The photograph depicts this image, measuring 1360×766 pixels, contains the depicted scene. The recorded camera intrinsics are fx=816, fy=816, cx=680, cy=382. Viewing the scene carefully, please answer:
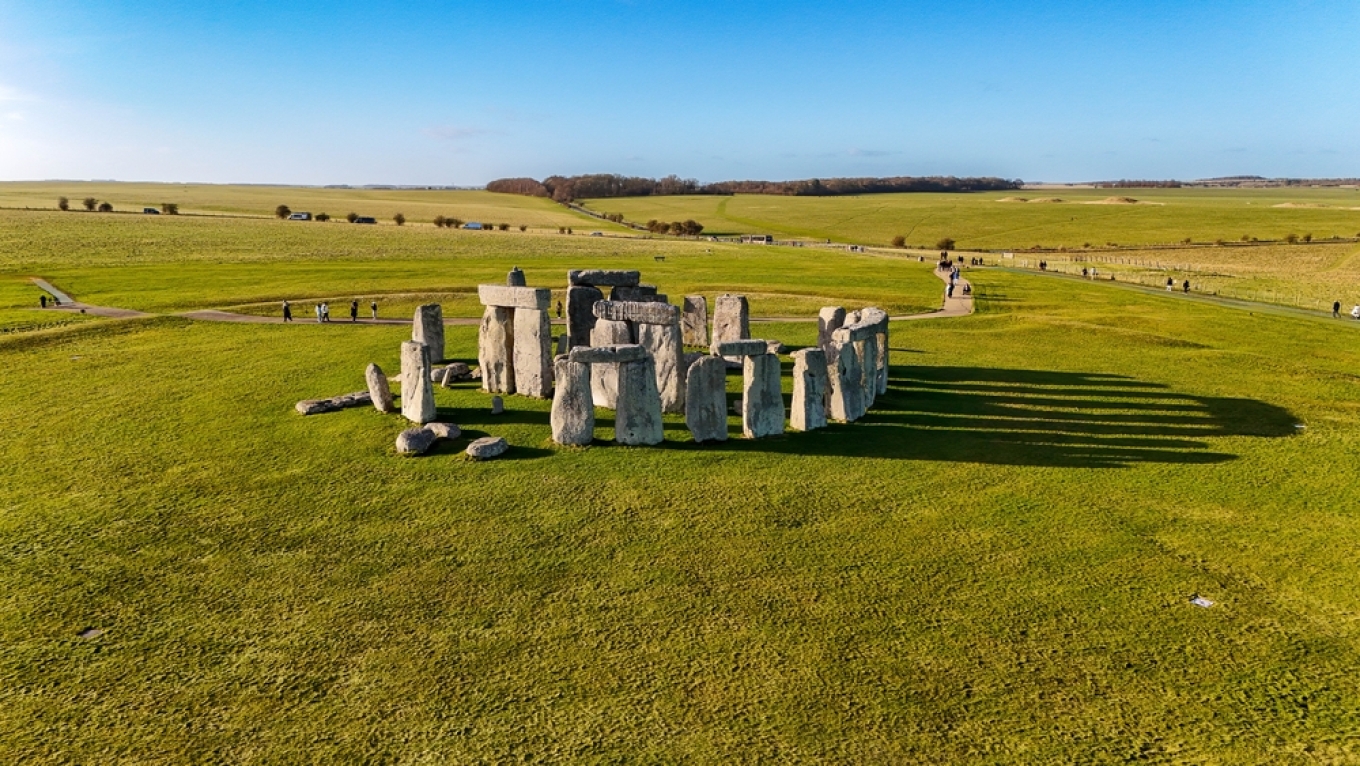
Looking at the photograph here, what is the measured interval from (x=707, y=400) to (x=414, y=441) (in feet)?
18.5

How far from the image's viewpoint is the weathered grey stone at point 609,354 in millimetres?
15227

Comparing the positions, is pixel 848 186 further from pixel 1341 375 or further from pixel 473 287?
pixel 1341 375

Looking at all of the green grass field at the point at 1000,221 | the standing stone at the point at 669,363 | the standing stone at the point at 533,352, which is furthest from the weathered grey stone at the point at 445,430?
the green grass field at the point at 1000,221

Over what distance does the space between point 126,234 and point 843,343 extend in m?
→ 73.4

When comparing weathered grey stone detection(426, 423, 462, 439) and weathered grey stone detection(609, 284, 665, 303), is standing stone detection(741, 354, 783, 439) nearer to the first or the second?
weathered grey stone detection(426, 423, 462, 439)

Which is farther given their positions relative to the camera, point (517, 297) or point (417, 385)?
point (517, 297)

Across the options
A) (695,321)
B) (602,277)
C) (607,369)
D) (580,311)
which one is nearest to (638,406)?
(607,369)

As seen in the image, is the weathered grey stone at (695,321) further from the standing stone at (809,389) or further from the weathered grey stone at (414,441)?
the weathered grey stone at (414,441)

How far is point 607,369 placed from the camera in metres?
19.1

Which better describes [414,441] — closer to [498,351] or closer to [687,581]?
[498,351]

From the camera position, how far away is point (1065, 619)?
31.0 feet

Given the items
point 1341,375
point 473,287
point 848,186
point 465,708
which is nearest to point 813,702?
point 465,708

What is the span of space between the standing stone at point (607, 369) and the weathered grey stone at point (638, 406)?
2.58 metres

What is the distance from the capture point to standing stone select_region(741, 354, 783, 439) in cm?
1622
